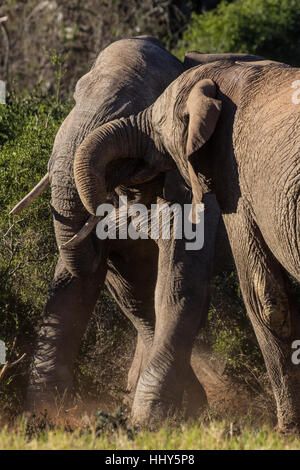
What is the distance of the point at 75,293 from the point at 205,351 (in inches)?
67.0

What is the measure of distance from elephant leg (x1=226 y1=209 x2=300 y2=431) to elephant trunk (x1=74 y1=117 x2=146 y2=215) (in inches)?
32.1

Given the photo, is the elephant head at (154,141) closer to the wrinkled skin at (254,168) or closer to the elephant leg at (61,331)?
the wrinkled skin at (254,168)

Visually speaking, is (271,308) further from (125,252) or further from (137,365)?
(137,365)

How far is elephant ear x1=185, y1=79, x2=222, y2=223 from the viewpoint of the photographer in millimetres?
5434

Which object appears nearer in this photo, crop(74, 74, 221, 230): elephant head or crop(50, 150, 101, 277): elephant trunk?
crop(74, 74, 221, 230): elephant head

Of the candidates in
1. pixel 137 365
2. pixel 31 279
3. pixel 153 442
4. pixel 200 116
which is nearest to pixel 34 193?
pixel 31 279

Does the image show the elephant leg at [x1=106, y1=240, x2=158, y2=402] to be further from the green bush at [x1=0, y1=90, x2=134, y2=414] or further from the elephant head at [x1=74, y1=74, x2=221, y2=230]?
the elephant head at [x1=74, y1=74, x2=221, y2=230]

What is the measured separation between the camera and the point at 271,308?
18.3 ft

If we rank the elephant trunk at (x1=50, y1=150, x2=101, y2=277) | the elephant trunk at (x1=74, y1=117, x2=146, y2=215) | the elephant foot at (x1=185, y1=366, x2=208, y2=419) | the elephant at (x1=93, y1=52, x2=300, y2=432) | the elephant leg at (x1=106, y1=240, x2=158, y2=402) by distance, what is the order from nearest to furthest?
the elephant at (x1=93, y1=52, x2=300, y2=432) < the elephant trunk at (x1=74, y1=117, x2=146, y2=215) < the elephant trunk at (x1=50, y1=150, x2=101, y2=277) < the elephant foot at (x1=185, y1=366, x2=208, y2=419) < the elephant leg at (x1=106, y1=240, x2=158, y2=402)

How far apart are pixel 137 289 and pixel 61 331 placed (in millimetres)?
771

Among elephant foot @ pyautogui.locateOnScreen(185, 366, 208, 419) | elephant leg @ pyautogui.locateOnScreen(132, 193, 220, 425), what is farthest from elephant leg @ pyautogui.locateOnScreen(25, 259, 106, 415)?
elephant foot @ pyautogui.locateOnScreen(185, 366, 208, 419)

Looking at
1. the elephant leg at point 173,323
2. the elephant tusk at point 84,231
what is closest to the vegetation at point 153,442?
the elephant leg at point 173,323

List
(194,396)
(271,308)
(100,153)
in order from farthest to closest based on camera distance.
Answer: (194,396), (100,153), (271,308)

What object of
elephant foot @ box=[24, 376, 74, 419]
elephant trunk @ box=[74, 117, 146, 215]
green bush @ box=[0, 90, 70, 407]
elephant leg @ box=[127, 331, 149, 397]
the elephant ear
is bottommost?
elephant leg @ box=[127, 331, 149, 397]
